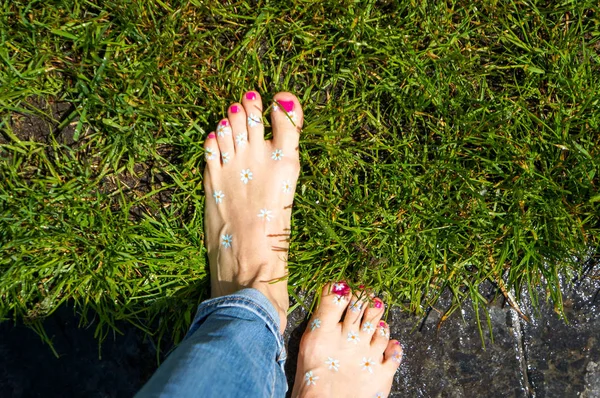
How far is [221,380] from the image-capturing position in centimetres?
132

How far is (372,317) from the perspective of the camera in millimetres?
1787

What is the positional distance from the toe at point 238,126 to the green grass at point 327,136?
0.04 m

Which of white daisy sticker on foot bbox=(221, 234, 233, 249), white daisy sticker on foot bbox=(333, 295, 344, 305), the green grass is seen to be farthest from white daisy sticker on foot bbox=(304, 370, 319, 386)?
white daisy sticker on foot bbox=(221, 234, 233, 249)

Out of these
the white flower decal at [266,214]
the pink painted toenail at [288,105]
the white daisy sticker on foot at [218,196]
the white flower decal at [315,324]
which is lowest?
the white flower decal at [315,324]

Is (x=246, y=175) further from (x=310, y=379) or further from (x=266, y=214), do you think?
(x=310, y=379)

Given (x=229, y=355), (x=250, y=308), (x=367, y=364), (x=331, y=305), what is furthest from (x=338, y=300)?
(x=229, y=355)

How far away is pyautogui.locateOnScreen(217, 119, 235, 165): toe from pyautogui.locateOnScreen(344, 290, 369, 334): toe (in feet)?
2.10

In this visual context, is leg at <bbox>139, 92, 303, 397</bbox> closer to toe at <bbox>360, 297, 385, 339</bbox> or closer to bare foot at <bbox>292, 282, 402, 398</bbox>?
bare foot at <bbox>292, 282, 402, 398</bbox>

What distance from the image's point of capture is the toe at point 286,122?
1.67 m

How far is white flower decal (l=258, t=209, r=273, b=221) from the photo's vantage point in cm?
173

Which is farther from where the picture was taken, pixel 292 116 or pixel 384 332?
pixel 384 332

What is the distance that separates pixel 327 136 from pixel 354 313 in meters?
0.62

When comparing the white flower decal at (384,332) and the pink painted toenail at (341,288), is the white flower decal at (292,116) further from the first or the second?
the white flower decal at (384,332)

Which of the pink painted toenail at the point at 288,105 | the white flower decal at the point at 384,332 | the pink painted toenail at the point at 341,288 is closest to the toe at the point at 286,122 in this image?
the pink painted toenail at the point at 288,105
